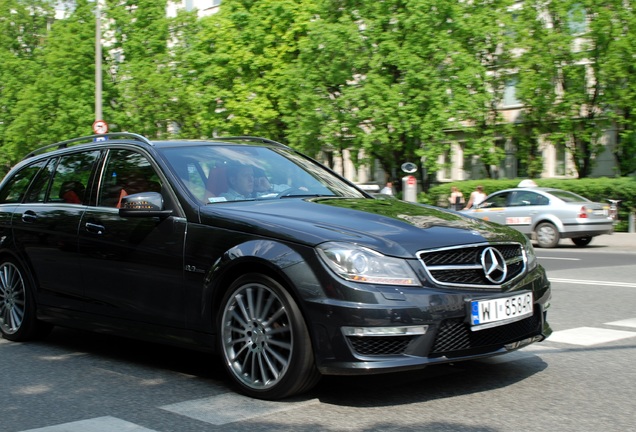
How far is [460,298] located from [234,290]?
4.47 ft

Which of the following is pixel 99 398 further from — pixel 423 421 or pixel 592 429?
pixel 592 429

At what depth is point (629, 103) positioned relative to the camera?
32.0 m

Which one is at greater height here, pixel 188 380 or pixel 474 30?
pixel 474 30

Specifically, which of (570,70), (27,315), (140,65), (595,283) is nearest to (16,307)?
(27,315)

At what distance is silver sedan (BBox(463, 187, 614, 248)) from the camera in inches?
867

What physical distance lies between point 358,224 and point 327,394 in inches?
40.7

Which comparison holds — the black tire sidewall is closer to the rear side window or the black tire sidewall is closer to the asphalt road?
the asphalt road

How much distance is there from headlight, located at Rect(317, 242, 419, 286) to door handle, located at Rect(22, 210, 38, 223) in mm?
3316

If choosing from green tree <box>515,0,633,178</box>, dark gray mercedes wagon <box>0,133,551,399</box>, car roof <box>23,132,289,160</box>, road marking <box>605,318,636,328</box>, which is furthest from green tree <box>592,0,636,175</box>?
dark gray mercedes wagon <box>0,133,551,399</box>

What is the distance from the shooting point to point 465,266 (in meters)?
5.14

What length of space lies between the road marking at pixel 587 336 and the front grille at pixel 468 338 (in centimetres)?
196

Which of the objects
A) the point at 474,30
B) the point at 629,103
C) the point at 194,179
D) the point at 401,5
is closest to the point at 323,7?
the point at 401,5

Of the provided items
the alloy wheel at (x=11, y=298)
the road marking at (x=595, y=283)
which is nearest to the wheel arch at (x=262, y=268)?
the alloy wheel at (x=11, y=298)

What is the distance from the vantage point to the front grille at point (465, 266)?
16.6 feet
